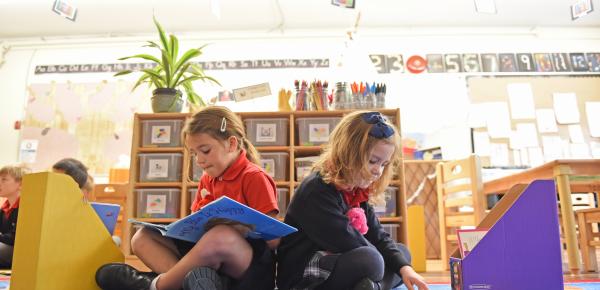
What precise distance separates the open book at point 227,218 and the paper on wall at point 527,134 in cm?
357

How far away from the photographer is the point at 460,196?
2.53 metres

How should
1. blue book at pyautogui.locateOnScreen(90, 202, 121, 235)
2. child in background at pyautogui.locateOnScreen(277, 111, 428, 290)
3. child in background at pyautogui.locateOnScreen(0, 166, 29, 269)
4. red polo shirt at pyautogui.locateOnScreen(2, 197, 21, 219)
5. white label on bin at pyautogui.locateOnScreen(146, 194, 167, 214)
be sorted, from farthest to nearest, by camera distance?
white label on bin at pyautogui.locateOnScreen(146, 194, 167, 214) → red polo shirt at pyautogui.locateOnScreen(2, 197, 21, 219) → child in background at pyautogui.locateOnScreen(0, 166, 29, 269) → blue book at pyautogui.locateOnScreen(90, 202, 121, 235) → child in background at pyautogui.locateOnScreen(277, 111, 428, 290)

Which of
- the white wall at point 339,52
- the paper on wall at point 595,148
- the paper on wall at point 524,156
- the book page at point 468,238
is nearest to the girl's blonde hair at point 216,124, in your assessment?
the book page at point 468,238

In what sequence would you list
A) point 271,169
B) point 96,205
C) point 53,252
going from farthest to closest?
point 271,169, point 96,205, point 53,252

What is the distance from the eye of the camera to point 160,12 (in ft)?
13.2

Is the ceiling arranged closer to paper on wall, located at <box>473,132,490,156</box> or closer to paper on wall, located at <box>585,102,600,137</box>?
paper on wall, located at <box>585,102,600,137</box>

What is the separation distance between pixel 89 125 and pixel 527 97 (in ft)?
12.8

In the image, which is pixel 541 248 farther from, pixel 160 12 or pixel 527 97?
pixel 160 12

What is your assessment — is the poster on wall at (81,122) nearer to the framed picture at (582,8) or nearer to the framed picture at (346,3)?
the framed picture at (346,3)

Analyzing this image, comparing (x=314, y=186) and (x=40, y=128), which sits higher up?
(x=40, y=128)

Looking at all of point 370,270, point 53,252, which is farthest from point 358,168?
point 53,252

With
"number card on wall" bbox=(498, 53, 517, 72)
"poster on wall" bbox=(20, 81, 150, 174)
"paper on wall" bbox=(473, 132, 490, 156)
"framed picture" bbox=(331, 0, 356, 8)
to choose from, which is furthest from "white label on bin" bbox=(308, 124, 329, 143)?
"number card on wall" bbox=(498, 53, 517, 72)

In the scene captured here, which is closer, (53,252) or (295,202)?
(53,252)

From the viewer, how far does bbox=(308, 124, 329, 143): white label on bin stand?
6.88 ft
